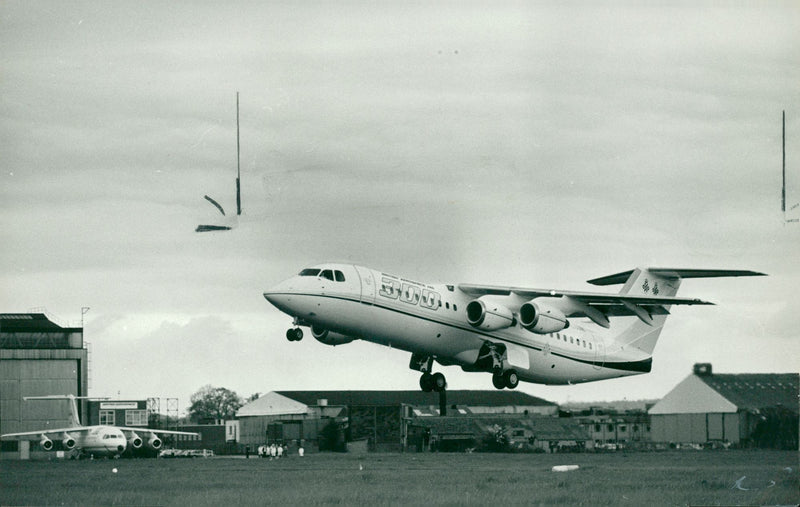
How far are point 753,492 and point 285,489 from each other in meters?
15.7

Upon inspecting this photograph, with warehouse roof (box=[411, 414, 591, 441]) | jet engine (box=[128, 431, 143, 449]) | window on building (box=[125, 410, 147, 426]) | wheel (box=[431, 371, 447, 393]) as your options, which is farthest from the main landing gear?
window on building (box=[125, 410, 147, 426])

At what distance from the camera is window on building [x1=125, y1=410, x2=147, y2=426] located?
89125mm

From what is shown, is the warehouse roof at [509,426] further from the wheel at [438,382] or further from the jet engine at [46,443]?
the wheel at [438,382]

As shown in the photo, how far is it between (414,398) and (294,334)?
252ft

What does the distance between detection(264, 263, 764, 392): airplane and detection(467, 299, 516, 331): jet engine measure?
0.03 meters

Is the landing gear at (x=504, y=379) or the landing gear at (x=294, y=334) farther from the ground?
the landing gear at (x=294, y=334)

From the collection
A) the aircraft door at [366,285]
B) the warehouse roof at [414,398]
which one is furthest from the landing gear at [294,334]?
the warehouse roof at [414,398]

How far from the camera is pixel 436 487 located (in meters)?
43.0

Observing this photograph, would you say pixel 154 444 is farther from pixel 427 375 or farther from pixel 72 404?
pixel 427 375

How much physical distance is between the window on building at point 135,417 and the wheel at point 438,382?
4848cm

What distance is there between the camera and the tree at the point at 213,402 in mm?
118562

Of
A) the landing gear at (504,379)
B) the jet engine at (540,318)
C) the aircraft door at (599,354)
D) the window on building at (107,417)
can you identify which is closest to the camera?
the jet engine at (540,318)

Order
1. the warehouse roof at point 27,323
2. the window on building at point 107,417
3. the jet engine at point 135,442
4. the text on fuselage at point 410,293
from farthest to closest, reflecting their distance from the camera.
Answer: the window on building at point 107,417 < the warehouse roof at point 27,323 < the jet engine at point 135,442 < the text on fuselage at point 410,293

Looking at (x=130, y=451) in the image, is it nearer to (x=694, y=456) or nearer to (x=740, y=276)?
(x=694, y=456)
